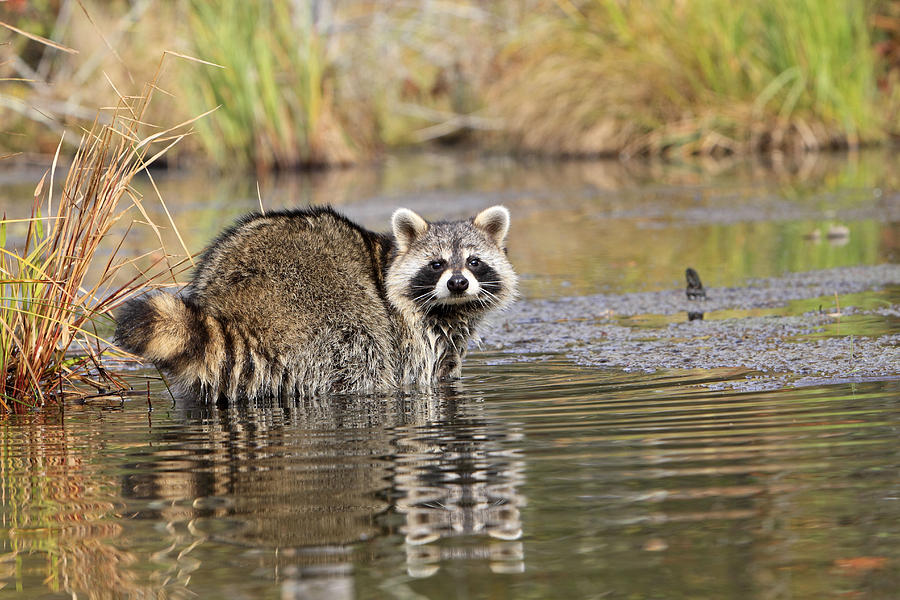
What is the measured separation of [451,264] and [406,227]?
270 mm

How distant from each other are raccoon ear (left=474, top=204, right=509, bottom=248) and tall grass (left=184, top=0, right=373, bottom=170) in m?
9.56

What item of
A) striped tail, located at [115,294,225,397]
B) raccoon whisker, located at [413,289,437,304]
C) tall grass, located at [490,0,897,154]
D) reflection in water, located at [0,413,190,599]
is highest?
tall grass, located at [490,0,897,154]

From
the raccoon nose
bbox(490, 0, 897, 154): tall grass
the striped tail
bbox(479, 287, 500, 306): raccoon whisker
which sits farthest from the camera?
bbox(490, 0, 897, 154): tall grass

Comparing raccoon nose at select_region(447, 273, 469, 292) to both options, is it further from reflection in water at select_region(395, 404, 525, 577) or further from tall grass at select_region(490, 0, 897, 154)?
tall grass at select_region(490, 0, 897, 154)

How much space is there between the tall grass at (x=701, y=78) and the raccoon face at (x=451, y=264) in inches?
388

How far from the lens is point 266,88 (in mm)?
15359

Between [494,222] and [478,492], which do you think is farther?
[494,222]

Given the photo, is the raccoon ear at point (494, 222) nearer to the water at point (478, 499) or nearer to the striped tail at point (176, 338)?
the water at point (478, 499)

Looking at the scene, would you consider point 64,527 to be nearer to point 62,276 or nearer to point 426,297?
point 62,276

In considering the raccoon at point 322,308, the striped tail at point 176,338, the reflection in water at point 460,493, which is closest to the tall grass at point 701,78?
the raccoon at point 322,308

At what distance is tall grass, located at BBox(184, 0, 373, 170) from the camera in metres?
15.0

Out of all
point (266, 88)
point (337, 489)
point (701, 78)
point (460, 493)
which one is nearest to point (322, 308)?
point (337, 489)

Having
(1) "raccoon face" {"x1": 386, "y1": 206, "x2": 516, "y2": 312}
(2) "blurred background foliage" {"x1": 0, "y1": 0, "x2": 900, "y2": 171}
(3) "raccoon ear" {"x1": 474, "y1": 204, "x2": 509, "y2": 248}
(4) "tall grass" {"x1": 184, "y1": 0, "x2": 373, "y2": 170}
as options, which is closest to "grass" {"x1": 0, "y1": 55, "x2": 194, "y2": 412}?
(1) "raccoon face" {"x1": 386, "y1": 206, "x2": 516, "y2": 312}

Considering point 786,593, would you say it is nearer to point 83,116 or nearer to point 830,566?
point 830,566
